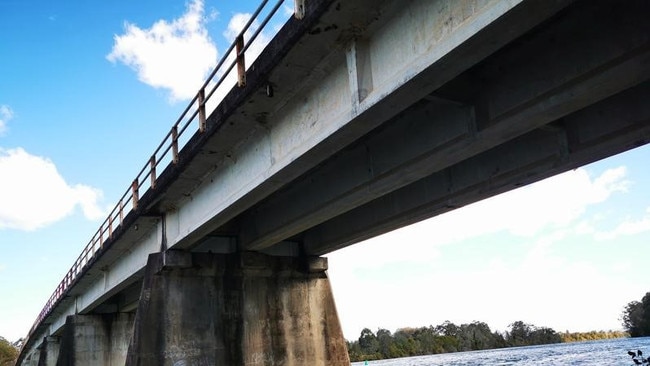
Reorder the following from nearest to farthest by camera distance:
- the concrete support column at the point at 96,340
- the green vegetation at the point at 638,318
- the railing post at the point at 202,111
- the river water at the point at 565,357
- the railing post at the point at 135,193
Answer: the railing post at the point at 202,111, the railing post at the point at 135,193, the concrete support column at the point at 96,340, the river water at the point at 565,357, the green vegetation at the point at 638,318

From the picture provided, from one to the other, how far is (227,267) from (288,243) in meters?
2.24

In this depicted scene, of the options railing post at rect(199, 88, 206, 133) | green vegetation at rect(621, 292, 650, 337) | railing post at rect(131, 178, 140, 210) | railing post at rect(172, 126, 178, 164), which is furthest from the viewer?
green vegetation at rect(621, 292, 650, 337)

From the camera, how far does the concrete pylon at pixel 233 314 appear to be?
15.5 meters

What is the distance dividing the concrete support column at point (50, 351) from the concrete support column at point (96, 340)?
1370cm

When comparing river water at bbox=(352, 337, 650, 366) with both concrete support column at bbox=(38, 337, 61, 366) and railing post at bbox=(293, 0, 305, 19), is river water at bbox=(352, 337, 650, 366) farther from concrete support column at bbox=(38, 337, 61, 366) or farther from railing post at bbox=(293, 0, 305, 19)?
concrete support column at bbox=(38, 337, 61, 366)

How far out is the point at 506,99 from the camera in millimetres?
8203

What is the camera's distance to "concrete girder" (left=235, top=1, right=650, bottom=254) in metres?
6.72

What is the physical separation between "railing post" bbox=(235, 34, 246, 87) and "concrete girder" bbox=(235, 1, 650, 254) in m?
2.65

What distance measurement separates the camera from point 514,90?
26.6 ft

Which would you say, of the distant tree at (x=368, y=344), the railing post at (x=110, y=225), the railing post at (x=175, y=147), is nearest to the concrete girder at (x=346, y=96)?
the railing post at (x=175, y=147)

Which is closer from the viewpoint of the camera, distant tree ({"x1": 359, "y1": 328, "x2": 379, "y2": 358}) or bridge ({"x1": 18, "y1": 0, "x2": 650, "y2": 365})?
bridge ({"x1": 18, "y1": 0, "x2": 650, "y2": 365})

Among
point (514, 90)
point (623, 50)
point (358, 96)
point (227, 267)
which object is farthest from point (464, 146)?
point (227, 267)

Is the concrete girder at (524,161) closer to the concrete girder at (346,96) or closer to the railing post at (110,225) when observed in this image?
the concrete girder at (346,96)

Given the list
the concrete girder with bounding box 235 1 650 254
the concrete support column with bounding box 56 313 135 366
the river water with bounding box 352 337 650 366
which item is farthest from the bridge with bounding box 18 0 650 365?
the river water with bounding box 352 337 650 366
